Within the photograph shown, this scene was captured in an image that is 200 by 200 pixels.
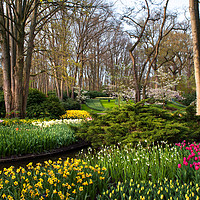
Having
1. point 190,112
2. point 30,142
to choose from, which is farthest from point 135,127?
point 30,142

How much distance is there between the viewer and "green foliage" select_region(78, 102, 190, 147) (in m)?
4.47

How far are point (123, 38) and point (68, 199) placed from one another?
32907 mm

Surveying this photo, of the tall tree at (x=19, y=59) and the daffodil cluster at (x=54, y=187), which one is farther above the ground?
the tall tree at (x=19, y=59)

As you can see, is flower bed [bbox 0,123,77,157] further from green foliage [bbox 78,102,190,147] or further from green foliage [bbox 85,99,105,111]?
green foliage [bbox 85,99,105,111]

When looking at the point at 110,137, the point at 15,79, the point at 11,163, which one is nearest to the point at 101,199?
the point at 110,137

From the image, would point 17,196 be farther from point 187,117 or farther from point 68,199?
point 187,117

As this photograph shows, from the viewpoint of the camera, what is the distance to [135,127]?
528cm

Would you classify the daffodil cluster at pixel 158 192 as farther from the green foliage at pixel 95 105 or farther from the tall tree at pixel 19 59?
the green foliage at pixel 95 105

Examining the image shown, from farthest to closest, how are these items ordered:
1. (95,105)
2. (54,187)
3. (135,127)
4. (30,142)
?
1. (95,105)
2. (135,127)
3. (30,142)
4. (54,187)

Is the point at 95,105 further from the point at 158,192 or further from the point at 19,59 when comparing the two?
the point at 158,192

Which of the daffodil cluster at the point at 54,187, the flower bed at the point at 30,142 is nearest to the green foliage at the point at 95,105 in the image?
the flower bed at the point at 30,142

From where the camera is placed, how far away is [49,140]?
561 centimetres

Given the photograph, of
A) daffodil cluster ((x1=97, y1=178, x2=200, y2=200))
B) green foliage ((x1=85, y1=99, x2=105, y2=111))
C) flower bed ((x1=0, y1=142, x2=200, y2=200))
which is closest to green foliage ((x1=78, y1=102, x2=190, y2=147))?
flower bed ((x1=0, y1=142, x2=200, y2=200))

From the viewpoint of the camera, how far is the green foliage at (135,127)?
14.7 feet
